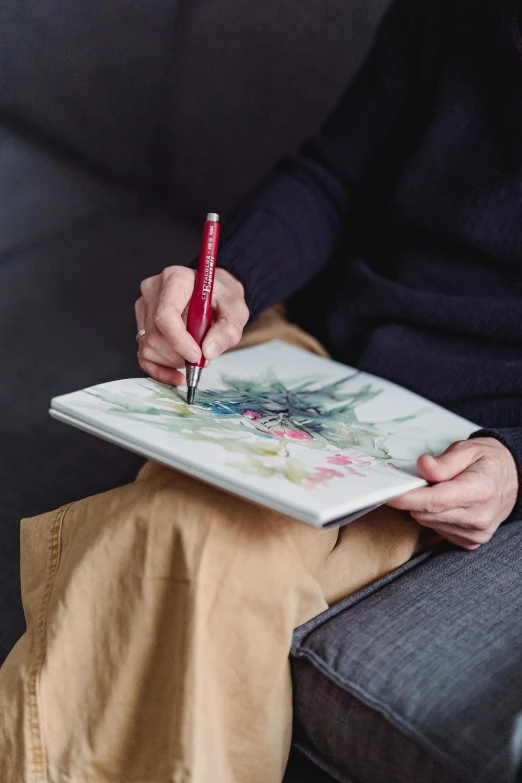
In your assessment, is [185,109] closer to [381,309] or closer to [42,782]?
[381,309]

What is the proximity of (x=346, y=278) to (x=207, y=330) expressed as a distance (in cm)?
28

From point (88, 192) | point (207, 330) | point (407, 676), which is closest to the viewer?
point (407, 676)

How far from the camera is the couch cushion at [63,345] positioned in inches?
31.9

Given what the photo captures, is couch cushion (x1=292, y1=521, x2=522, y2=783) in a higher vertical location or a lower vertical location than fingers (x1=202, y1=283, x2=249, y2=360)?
lower

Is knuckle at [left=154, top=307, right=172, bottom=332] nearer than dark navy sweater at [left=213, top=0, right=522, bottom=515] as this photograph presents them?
Yes

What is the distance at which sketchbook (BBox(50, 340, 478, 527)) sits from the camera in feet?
1.62

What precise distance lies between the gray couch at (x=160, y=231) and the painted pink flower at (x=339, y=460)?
131mm

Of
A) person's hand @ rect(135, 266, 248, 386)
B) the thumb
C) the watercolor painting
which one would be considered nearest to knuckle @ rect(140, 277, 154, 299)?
person's hand @ rect(135, 266, 248, 386)

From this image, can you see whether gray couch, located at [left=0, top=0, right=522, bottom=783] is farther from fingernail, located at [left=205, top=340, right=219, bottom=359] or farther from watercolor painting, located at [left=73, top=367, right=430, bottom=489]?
fingernail, located at [left=205, top=340, right=219, bottom=359]

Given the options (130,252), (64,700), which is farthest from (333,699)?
(130,252)

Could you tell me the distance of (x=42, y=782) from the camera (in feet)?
1.80

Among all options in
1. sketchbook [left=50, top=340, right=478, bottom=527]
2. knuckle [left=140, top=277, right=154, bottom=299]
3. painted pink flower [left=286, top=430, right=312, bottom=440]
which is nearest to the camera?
sketchbook [left=50, top=340, right=478, bottom=527]

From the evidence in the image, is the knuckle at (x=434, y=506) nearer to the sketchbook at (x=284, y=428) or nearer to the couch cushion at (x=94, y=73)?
the sketchbook at (x=284, y=428)

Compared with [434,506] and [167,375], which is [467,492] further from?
[167,375]
